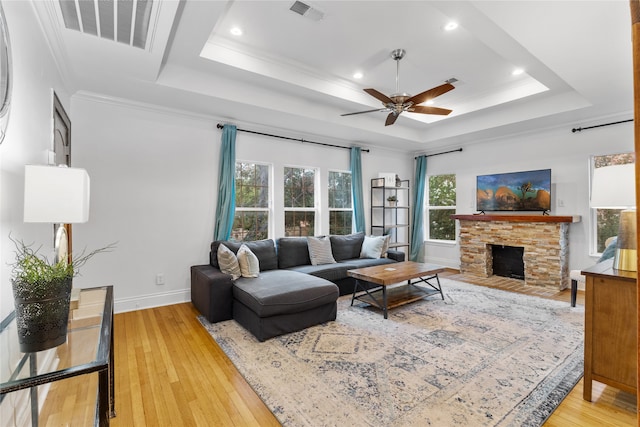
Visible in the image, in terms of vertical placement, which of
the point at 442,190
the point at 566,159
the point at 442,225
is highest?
the point at 566,159

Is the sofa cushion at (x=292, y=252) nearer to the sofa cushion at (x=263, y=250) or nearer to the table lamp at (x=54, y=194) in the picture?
the sofa cushion at (x=263, y=250)

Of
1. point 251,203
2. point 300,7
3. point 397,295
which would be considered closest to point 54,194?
point 300,7

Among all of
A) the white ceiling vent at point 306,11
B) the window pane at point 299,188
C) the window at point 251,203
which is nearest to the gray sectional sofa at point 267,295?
the window at point 251,203

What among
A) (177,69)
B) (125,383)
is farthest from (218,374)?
(177,69)

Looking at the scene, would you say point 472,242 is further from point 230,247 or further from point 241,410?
point 241,410

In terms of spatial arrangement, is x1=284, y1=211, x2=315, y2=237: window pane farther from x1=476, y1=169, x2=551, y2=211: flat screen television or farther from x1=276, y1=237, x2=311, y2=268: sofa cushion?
x1=476, y1=169, x2=551, y2=211: flat screen television

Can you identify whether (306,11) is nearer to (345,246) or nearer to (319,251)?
(319,251)

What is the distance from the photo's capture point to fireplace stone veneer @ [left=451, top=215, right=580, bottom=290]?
15.6ft

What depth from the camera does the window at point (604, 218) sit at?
447 cm

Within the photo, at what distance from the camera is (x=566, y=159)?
4910 mm

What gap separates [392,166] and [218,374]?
5494 millimetres

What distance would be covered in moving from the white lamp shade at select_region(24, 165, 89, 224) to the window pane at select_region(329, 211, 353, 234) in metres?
4.43

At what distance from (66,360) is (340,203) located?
16.5 ft

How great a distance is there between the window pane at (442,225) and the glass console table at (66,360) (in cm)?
621
